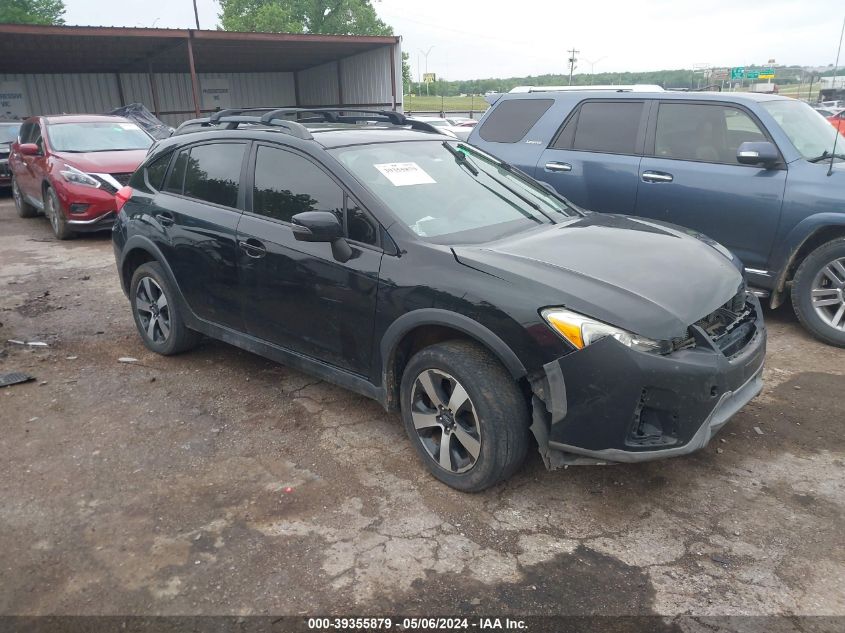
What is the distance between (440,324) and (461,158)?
5.02ft

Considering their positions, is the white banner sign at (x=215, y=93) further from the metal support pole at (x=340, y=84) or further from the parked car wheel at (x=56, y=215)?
the parked car wheel at (x=56, y=215)

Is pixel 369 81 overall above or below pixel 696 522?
above

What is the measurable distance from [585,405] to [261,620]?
1.53m

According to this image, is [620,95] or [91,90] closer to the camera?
[620,95]

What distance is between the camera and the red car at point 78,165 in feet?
29.2

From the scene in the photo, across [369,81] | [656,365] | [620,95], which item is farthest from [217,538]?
[369,81]

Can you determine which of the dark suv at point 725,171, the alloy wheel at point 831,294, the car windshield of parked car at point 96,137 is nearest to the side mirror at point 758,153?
the dark suv at point 725,171

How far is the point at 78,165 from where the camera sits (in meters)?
9.01

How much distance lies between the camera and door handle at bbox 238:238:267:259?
3.81 meters

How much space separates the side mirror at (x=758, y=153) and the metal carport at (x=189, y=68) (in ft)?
48.7

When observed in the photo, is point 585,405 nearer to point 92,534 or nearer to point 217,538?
point 217,538

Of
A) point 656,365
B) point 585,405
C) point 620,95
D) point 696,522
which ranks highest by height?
point 620,95

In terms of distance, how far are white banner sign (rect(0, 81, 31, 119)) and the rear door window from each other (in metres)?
23.2

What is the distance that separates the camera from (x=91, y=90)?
936 inches
